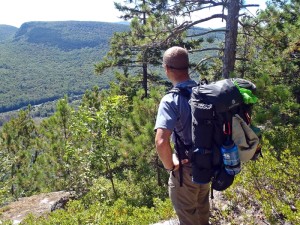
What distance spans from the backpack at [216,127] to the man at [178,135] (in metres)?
0.12

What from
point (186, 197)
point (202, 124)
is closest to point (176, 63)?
point (202, 124)

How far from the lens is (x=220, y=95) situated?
2303mm

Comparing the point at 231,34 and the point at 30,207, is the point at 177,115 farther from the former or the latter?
the point at 30,207

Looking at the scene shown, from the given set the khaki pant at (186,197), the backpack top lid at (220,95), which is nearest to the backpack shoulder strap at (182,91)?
the backpack top lid at (220,95)

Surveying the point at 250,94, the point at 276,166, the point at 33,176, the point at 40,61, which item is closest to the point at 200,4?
the point at 276,166

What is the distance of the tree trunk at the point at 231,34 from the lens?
21.5ft

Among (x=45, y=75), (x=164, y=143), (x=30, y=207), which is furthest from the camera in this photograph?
(x=45, y=75)

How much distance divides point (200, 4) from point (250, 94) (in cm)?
496

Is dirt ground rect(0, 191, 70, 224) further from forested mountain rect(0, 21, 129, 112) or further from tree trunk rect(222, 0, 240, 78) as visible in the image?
forested mountain rect(0, 21, 129, 112)

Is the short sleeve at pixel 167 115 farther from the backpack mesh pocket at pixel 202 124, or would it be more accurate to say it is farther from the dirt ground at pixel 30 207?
the dirt ground at pixel 30 207

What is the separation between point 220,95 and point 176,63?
1.49 ft

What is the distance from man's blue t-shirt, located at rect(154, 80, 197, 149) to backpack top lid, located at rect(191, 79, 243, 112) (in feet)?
0.46

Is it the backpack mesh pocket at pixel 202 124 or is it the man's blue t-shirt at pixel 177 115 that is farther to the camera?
the man's blue t-shirt at pixel 177 115

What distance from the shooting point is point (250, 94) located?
246 centimetres
